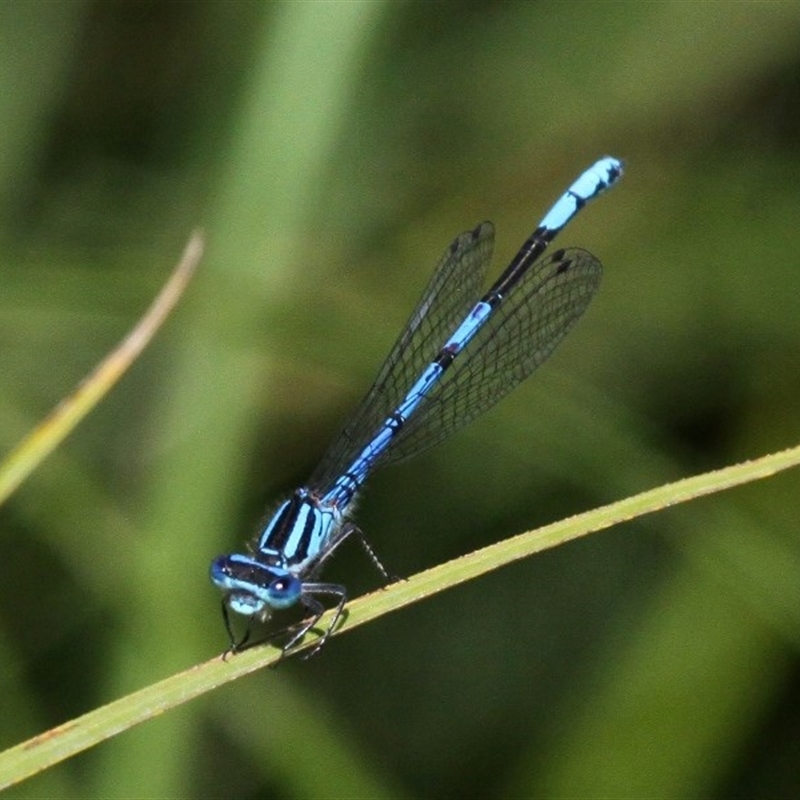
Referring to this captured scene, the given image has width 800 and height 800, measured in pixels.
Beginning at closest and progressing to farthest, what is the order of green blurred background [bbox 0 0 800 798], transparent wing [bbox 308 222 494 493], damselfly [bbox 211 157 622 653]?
1. green blurred background [bbox 0 0 800 798]
2. damselfly [bbox 211 157 622 653]
3. transparent wing [bbox 308 222 494 493]

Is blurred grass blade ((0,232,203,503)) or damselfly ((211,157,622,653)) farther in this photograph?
damselfly ((211,157,622,653))

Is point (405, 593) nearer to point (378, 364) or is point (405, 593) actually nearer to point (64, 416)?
point (64, 416)

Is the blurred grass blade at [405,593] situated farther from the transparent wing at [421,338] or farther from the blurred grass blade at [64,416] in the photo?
the transparent wing at [421,338]

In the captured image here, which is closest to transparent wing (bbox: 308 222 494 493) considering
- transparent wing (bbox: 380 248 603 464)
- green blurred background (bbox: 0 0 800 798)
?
transparent wing (bbox: 380 248 603 464)

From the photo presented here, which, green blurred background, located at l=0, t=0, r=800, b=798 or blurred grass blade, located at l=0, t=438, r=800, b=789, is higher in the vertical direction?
green blurred background, located at l=0, t=0, r=800, b=798

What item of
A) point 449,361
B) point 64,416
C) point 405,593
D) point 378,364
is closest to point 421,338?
point 449,361

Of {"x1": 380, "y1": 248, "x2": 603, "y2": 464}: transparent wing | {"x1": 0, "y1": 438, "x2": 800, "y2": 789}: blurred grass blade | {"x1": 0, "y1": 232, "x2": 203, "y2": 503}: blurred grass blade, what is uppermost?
{"x1": 380, "y1": 248, "x2": 603, "y2": 464}: transparent wing

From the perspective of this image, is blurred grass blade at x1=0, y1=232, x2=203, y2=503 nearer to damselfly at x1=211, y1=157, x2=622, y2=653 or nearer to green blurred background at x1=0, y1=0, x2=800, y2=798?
green blurred background at x1=0, y1=0, x2=800, y2=798

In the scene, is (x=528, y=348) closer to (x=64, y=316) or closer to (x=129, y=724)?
(x=64, y=316)
